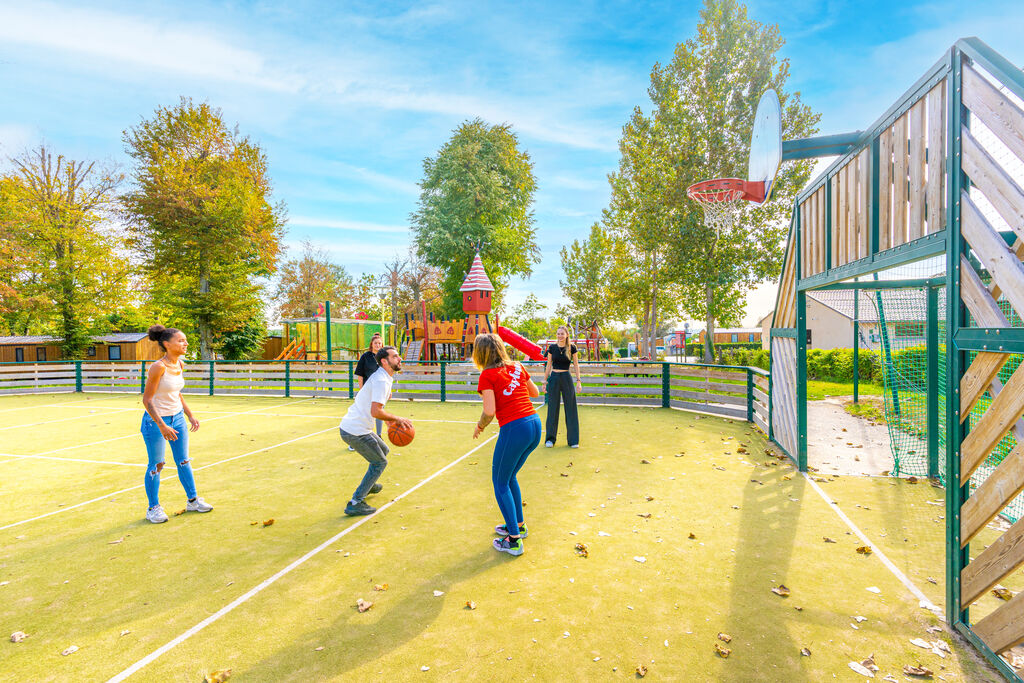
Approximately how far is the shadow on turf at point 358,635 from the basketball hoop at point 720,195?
737 centimetres

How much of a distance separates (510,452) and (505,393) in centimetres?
54

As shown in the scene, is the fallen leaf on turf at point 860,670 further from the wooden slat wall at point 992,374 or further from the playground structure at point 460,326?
the playground structure at point 460,326

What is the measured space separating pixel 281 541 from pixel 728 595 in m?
4.31

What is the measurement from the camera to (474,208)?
33156 millimetres

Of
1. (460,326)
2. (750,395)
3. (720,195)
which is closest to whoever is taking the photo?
(720,195)

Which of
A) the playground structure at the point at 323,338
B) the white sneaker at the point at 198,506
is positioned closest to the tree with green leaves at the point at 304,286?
the playground structure at the point at 323,338

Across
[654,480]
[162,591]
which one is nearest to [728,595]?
[654,480]

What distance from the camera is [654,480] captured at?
23.0 ft

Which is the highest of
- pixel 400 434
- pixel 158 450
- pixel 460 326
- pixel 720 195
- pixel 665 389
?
pixel 720 195

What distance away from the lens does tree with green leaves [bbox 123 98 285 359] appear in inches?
997

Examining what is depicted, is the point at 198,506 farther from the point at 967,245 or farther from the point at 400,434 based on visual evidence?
the point at 967,245

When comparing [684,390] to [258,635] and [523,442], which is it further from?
[258,635]

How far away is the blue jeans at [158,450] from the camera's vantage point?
518 centimetres

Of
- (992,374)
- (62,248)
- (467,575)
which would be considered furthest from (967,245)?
(62,248)
